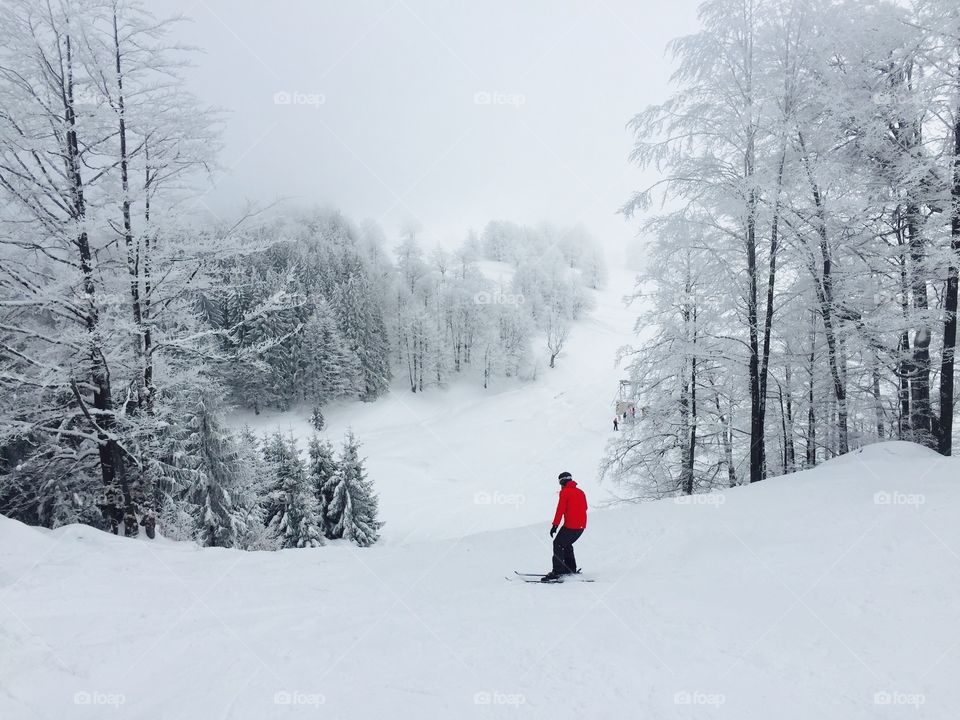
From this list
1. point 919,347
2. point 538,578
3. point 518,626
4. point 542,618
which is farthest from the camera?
point 919,347

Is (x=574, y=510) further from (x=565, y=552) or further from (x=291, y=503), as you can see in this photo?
(x=291, y=503)

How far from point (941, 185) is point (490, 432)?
36631mm

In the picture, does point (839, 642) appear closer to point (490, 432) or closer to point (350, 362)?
point (490, 432)

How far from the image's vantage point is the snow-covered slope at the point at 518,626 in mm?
4145

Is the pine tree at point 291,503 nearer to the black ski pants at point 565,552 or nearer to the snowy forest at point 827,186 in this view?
the black ski pants at point 565,552

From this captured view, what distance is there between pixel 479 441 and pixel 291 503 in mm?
20134

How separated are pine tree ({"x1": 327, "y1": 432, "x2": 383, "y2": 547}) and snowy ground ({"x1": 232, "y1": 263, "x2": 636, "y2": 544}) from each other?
1530 mm

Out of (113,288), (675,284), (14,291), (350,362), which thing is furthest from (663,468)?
(350,362)

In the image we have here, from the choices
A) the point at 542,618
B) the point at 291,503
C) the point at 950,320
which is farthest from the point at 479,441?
the point at 542,618

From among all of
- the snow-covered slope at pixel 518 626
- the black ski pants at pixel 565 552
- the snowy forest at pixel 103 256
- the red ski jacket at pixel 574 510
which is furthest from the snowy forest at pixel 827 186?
the snowy forest at pixel 103 256

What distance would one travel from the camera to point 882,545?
689cm

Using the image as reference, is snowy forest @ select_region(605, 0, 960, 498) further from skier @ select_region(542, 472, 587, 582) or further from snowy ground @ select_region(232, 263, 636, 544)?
skier @ select_region(542, 472, 587, 582)

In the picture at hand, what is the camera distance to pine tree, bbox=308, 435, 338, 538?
2586 cm

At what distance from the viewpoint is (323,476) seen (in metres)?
26.5
